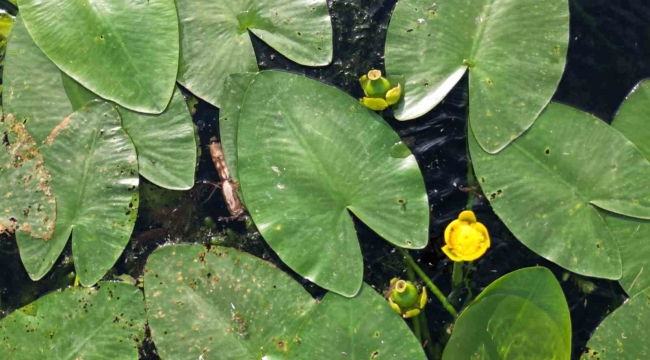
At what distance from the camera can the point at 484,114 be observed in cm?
179

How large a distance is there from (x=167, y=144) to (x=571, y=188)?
117 cm

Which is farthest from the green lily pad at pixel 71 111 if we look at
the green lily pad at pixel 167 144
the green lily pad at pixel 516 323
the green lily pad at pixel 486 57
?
the green lily pad at pixel 516 323

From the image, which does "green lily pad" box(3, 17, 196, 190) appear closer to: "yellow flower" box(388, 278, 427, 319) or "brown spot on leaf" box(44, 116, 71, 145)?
"brown spot on leaf" box(44, 116, 71, 145)

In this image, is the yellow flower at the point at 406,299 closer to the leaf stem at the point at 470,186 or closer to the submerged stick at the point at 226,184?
the leaf stem at the point at 470,186

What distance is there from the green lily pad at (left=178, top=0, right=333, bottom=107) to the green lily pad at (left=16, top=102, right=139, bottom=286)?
272mm

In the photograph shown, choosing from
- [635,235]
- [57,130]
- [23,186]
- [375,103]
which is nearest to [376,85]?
[375,103]

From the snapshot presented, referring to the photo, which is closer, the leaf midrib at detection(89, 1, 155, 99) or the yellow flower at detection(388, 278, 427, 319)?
the yellow flower at detection(388, 278, 427, 319)

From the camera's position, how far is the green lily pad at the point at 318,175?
1.78 metres

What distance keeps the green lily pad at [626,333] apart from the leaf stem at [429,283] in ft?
1.28

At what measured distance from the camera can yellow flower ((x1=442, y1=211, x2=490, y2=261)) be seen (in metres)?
1.75

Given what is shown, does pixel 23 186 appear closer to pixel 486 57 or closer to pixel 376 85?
pixel 376 85

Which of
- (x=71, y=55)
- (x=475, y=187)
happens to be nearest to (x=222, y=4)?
(x=71, y=55)

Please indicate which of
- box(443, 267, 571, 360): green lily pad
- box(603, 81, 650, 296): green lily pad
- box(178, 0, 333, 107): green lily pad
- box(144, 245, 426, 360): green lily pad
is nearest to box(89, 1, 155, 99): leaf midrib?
box(178, 0, 333, 107): green lily pad

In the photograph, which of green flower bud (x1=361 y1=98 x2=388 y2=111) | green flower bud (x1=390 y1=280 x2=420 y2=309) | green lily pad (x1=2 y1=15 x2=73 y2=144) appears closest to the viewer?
green flower bud (x1=390 y1=280 x2=420 y2=309)
